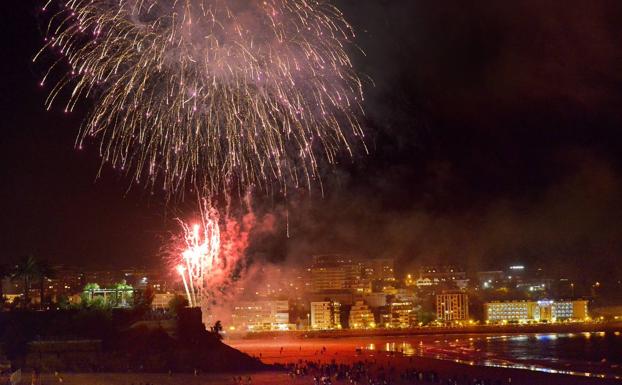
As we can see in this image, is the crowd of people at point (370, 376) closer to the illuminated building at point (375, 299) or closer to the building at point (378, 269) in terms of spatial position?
the illuminated building at point (375, 299)

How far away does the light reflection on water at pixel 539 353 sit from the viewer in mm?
38125

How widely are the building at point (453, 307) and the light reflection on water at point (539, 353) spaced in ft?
92.3

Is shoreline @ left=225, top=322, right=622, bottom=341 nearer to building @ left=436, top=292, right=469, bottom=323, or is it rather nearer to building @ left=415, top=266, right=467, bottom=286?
building @ left=436, top=292, right=469, bottom=323

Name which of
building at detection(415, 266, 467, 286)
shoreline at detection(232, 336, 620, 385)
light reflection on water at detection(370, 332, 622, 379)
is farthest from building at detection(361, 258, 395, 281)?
shoreline at detection(232, 336, 620, 385)

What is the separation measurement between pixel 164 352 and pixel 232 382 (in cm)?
392

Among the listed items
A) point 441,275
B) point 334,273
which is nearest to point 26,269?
point 334,273

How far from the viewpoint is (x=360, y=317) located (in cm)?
8469

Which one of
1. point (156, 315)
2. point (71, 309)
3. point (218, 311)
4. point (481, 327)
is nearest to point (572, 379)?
point (156, 315)

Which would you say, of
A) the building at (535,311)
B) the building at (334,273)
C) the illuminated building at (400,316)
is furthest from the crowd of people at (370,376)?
the building at (334,273)

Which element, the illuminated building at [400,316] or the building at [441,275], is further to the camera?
the building at [441,275]

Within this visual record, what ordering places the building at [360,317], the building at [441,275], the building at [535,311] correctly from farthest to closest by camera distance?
the building at [441,275] → the building at [535,311] → the building at [360,317]

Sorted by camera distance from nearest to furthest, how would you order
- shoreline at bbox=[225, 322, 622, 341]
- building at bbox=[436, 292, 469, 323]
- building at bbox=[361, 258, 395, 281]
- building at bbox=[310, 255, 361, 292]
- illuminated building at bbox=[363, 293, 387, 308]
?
shoreline at bbox=[225, 322, 622, 341]
illuminated building at bbox=[363, 293, 387, 308]
building at bbox=[436, 292, 469, 323]
building at bbox=[310, 255, 361, 292]
building at bbox=[361, 258, 395, 281]

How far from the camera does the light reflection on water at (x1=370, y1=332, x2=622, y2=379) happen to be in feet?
125

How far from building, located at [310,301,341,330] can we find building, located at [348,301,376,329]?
5.12 ft
